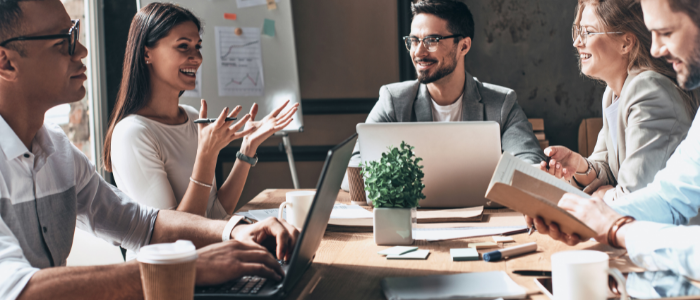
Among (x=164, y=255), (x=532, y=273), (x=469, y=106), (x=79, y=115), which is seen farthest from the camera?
(x=79, y=115)

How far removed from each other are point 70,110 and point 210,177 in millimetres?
1574

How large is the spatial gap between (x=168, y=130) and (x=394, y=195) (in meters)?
0.94

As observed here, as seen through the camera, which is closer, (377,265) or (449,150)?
(377,265)

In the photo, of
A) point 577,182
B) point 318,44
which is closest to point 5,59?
point 577,182

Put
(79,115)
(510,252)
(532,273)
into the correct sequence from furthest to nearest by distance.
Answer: (79,115), (510,252), (532,273)

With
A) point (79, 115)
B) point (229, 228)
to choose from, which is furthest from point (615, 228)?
point (79, 115)

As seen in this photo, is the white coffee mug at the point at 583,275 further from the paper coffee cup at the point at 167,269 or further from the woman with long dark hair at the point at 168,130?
the woman with long dark hair at the point at 168,130

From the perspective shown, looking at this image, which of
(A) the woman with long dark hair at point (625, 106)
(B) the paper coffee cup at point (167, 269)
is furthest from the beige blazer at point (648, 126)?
(B) the paper coffee cup at point (167, 269)

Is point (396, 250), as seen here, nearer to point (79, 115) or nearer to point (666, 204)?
point (666, 204)

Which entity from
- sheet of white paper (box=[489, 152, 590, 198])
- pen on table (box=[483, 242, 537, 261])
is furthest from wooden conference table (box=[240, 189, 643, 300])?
sheet of white paper (box=[489, 152, 590, 198])

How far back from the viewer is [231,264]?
85 centimetres

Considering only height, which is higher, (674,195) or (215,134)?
(215,134)

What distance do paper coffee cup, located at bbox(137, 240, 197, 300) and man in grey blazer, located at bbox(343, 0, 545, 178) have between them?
1.57 meters

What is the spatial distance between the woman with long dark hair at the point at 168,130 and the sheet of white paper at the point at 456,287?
33.3 inches
